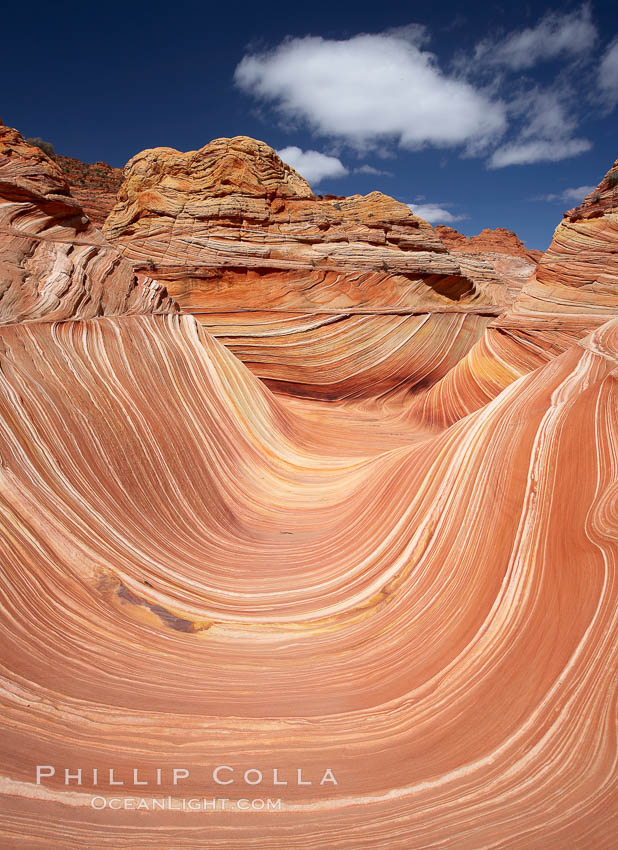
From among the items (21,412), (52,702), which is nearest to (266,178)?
(21,412)

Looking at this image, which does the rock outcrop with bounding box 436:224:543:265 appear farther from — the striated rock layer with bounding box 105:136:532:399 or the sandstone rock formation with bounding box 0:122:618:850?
the sandstone rock formation with bounding box 0:122:618:850

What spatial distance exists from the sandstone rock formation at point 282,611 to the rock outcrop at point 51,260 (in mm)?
29

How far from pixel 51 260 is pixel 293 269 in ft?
18.9

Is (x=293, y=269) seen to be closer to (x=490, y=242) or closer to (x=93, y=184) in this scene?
(x=93, y=184)

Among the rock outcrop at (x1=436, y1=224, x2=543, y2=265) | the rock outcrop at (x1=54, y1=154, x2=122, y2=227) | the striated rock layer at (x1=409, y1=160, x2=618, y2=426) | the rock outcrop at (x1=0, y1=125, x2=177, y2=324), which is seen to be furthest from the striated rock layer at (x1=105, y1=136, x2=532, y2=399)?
the rock outcrop at (x1=436, y1=224, x2=543, y2=265)

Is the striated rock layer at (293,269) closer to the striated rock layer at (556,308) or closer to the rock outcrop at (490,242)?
the striated rock layer at (556,308)

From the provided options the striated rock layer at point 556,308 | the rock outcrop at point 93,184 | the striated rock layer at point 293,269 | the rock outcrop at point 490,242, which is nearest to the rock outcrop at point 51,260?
the striated rock layer at point 293,269

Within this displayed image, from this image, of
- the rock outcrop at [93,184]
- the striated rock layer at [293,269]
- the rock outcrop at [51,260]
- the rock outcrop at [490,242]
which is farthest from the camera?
the rock outcrop at [490,242]

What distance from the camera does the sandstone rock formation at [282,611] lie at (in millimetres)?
1370

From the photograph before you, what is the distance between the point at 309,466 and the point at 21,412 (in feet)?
9.72

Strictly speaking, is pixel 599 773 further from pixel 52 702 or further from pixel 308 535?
pixel 308 535

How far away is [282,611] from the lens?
8.38 ft

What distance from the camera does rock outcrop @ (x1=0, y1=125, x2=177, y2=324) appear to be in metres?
3.47

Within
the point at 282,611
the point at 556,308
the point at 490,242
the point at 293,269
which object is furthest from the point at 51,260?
the point at 490,242
